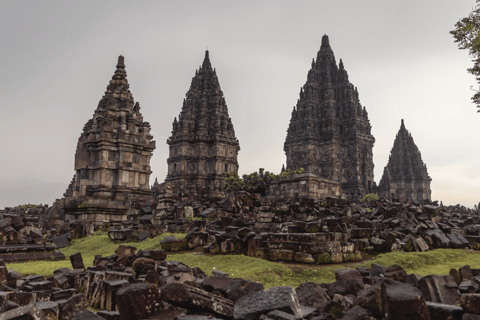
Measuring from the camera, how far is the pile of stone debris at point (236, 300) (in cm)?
309

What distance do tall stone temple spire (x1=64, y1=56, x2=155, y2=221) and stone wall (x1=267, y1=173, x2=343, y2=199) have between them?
6.62 m

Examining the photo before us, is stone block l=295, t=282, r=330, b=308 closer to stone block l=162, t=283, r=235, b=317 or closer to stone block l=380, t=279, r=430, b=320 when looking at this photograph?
stone block l=380, t=279, r=430, b=320

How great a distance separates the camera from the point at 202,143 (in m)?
36.1

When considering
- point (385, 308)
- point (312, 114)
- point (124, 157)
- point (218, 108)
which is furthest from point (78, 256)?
point (312, 114)

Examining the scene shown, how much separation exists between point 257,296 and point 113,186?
11.1 metres

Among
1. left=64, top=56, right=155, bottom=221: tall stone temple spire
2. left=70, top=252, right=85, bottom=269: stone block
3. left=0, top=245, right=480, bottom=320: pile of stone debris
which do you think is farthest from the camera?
left=64, top=56, right=155, bottom=221: tall stone temple spire

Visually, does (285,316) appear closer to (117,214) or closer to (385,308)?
(385,308)

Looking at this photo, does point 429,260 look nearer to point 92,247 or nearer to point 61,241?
point 92,247

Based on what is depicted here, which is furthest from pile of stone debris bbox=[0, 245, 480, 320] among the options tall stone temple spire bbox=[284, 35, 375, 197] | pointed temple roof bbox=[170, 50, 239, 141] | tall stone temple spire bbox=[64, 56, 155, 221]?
tall stone temple spire bbox=[284, 35, 375, 197]

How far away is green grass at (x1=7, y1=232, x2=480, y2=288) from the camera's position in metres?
5.36

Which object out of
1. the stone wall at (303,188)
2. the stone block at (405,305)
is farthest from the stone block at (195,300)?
the stone wall at (303,188)

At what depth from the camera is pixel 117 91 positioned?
14.9 meters

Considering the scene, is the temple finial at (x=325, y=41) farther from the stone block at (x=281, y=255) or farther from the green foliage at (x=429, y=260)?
the stone block at (x=281, y=255)

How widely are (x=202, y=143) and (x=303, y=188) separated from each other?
70.7 ft
